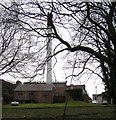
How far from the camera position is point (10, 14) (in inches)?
270

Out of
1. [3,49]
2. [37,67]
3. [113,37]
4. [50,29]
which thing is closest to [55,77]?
[37,67]

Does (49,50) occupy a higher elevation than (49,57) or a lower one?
higher

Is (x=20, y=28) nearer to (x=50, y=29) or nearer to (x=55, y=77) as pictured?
(x=50, y=29)

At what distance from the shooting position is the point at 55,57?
6.96m

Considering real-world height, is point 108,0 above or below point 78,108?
above

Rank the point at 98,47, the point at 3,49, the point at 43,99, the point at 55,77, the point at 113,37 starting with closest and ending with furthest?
the point at 55,77 < the point at 113,37 < the point at 98,47 < the point at 3,49 < the point at 43,99

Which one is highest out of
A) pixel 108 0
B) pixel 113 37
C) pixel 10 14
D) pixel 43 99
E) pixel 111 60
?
pixel 108 0

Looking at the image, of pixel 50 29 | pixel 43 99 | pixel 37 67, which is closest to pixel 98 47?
pixel 50 29

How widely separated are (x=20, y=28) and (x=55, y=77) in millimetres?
2418

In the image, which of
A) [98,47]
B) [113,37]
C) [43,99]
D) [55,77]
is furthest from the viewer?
[43,99]

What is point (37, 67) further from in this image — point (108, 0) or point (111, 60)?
point (108, 0)

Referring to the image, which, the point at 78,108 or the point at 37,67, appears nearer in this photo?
the point at 37,67

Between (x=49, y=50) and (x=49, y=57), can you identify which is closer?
(x=49, y=57)

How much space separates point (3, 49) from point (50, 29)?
5415mm
